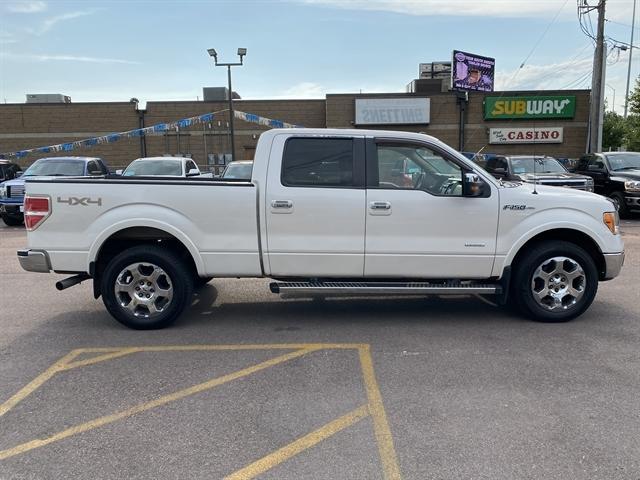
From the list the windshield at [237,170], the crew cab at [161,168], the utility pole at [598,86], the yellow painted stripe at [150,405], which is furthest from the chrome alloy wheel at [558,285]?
the utility pole at [598,86]

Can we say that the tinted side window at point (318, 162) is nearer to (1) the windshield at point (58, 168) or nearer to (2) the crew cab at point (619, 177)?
(1) the windshield at point (58, 168)

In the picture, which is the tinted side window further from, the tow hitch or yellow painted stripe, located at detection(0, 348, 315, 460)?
the tow hitch

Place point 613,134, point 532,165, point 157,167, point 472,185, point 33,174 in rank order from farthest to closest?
point 613,134 → point 157,167 → point 33,174 → point 532,165 → point 472,185

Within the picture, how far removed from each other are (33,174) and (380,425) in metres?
13.9

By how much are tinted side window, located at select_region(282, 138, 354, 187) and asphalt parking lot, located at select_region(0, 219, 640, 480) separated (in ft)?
4.94

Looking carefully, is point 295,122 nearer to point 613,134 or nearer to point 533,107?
point 533,107

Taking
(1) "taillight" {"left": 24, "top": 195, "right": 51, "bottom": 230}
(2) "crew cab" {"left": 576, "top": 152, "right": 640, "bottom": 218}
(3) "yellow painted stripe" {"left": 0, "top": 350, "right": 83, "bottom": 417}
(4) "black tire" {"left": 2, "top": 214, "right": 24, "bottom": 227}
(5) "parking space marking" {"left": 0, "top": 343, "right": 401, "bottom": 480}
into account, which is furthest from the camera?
(4) "black tire" {"left": 2, "top": 214, "right": 24, "bottom": 227}

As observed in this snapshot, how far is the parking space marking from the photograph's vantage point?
3.04 m

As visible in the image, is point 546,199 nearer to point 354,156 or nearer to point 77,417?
point 354,156

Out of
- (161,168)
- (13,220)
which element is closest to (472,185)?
(161,168)

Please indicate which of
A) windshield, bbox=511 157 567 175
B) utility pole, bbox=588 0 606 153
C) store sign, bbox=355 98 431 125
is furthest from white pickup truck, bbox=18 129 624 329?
store sign, bbox=355 98 431 125

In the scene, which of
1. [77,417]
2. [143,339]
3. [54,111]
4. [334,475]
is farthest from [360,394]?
[54,111]

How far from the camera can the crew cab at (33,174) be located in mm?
14211

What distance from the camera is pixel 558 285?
543cm
